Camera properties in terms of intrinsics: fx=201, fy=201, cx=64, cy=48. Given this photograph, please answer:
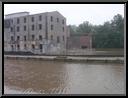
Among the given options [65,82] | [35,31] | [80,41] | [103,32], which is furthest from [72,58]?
[65,82]

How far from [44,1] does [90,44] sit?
12.2 meters

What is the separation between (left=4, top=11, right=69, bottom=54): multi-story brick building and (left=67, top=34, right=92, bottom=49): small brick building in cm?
46

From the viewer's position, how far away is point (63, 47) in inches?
603

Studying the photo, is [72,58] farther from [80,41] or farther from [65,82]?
[65,82]

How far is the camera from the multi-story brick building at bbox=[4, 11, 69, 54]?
14.0 meters

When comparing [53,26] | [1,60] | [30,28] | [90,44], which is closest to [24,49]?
[30,28]

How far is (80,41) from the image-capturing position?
1469 centimetres

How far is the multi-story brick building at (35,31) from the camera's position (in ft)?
45.9

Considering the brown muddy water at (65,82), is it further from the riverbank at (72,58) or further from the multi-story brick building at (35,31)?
the multi-story brick building at (35,31)

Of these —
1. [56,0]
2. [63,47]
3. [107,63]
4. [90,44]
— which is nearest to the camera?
[56,0]

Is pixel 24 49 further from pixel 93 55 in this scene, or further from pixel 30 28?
pixel 93 55

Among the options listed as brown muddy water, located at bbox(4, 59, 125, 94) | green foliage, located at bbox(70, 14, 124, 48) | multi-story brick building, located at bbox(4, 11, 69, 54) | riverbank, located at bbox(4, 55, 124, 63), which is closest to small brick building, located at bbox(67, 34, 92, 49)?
green foliage, located at bbox(70, 14, 124, 48)

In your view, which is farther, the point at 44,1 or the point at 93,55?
the point at 93,55

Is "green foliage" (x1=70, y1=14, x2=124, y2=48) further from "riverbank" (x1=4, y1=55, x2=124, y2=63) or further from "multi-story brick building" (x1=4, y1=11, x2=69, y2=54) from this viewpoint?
"multi-story brick building" (x1=4, y1=11, x2=69, y2=54)
